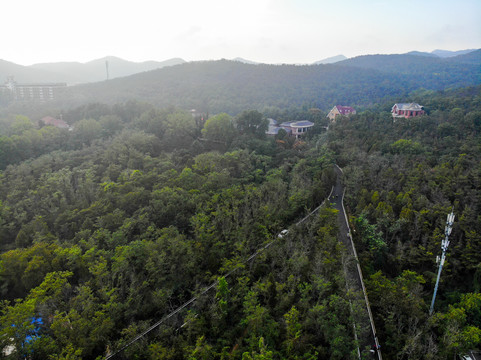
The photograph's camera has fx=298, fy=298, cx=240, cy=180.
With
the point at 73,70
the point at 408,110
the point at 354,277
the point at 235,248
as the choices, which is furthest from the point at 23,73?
the point at 354,277

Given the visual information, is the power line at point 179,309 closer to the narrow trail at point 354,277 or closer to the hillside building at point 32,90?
the narrow trail at point 354,277

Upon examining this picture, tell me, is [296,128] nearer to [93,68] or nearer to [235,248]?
[235,248]

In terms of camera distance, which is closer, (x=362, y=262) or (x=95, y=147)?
(x=362, y=262)

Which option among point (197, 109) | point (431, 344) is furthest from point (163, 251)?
point (197, 109)

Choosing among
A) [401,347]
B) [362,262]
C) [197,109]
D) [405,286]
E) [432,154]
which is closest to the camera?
[401,347]

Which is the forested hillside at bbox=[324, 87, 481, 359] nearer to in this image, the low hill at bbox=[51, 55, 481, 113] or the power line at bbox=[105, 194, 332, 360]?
the power line at bbox=[105, 194, 332, 360]

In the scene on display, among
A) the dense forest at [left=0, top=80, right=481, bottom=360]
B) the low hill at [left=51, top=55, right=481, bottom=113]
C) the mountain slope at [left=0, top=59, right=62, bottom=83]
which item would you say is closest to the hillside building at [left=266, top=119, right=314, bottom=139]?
the dense forest at [left=0, top=80, right=481, bottom=360]

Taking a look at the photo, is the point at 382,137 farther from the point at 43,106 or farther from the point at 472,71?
the point at 472,71
